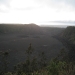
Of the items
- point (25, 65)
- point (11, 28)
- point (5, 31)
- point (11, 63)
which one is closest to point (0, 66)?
point (11, 63)

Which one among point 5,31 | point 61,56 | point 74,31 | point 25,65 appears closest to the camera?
point 25,65

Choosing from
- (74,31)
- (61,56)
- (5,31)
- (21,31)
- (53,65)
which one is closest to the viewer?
(53,65)

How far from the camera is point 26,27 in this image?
189125 millimetres

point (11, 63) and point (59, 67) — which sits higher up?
point (59, 67)

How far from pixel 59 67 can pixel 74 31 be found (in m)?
133

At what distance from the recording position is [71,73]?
1282 centimetres

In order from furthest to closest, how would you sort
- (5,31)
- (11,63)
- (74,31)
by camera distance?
1. (5,31)
2. (74,31)
3. (11,63)

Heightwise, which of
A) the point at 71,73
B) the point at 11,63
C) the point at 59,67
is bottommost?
the point at 11,63

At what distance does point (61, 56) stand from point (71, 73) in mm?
51625

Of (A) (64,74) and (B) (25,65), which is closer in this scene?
(A) (64,74)

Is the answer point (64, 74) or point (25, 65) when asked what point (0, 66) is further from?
point (64, 74)

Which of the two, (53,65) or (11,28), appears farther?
(11,28)

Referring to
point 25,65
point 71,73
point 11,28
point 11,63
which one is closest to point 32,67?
point 25,65

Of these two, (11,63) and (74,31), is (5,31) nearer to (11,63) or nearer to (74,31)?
(74,31)
